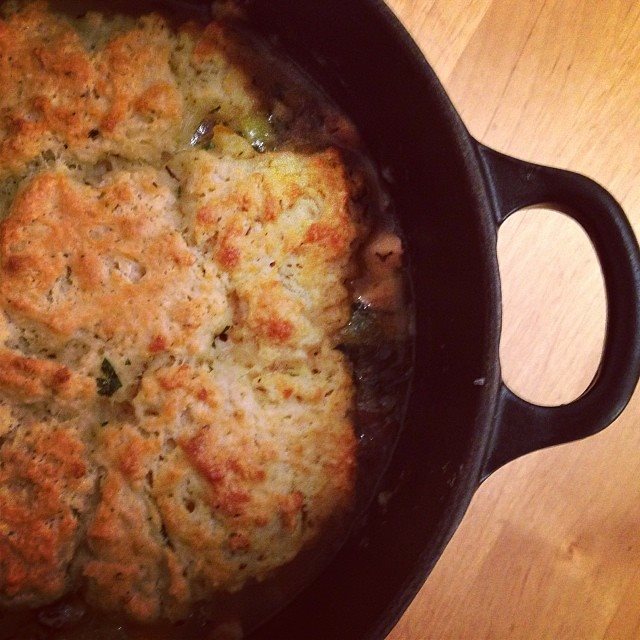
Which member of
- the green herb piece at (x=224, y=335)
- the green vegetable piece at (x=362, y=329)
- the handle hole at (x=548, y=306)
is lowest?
the green herb piece at (x=224, y=335)

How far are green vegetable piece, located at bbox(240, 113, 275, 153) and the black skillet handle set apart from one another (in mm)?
355

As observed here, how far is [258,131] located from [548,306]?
0.63 metres

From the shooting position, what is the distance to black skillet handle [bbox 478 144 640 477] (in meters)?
0.93

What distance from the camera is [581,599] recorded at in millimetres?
1309

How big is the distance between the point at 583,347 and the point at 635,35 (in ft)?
1.97

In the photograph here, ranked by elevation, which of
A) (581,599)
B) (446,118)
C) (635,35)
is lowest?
(581,599)

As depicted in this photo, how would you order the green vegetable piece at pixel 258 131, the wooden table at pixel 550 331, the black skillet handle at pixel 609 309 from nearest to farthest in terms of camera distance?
1. the black skillet handle at pixel 609 309
2. the green vegetable piece at pixel 258 131
3. the wooden table at pixel 550 331

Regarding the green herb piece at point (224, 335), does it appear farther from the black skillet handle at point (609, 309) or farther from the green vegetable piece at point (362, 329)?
the black skillet handle at point (609, 309)

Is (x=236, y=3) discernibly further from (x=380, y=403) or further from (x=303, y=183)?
(x=380, y=403)

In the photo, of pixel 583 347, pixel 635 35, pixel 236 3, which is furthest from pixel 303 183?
pixel 635 35

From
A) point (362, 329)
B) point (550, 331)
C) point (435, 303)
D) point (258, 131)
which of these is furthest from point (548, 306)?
point (258, 131)

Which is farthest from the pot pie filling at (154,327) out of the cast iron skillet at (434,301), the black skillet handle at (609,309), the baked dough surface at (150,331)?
the black skillet handle at (609,309)

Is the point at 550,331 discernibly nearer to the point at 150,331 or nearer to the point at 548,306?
the point at 548,306

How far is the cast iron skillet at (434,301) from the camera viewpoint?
935 millimetres
